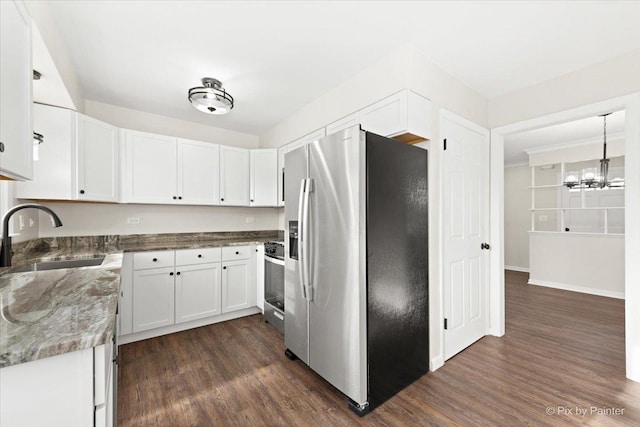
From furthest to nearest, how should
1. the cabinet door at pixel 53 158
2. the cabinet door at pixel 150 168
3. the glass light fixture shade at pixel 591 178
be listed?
the glass light fixture shade at pixel 591 178, the cabinet door at pixel 150 168, the cabinet door at pixel 53 158

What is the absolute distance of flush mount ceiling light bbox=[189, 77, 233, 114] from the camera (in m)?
2.53

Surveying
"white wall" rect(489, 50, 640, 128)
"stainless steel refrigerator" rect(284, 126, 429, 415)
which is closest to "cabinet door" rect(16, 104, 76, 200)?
"stainless steel refrigerator" rect(284, 126, 429, 415)

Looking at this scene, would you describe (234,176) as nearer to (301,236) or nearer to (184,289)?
(184,289)

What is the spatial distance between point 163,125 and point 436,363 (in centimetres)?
400

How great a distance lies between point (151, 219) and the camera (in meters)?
3.39

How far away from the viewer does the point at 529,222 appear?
610cm

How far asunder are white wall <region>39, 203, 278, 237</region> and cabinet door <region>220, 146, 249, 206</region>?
0.34 metres

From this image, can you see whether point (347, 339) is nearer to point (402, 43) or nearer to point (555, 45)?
point (402, 43)

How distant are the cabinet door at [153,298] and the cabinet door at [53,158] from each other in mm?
994

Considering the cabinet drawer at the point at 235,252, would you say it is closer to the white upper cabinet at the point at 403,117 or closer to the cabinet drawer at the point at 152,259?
the cabinet drawer at the point at 152,259

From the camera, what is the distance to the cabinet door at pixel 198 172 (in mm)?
3318

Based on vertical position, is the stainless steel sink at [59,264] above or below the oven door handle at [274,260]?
above

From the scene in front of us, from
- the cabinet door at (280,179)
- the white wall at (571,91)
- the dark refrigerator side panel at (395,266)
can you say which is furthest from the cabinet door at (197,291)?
the white wall at (571,91)

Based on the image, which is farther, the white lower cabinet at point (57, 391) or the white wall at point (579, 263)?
the white wall at point (579, 263)
